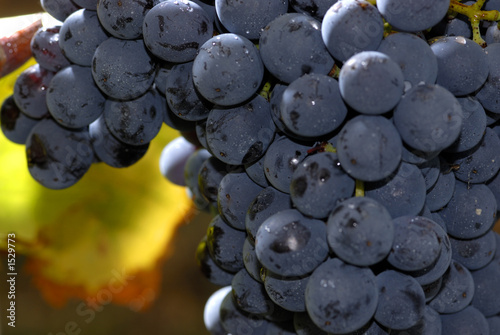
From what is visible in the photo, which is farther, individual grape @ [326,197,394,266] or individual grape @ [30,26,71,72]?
individual grape @ [30,26,71,72]

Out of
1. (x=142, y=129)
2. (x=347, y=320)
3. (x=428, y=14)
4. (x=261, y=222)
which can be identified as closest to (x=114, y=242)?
(x=142, y=129)

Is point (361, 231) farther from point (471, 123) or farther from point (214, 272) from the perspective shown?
point (214, 272)

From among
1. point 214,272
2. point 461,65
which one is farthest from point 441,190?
point 214,272

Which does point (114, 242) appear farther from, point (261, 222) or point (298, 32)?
point (298, 32)

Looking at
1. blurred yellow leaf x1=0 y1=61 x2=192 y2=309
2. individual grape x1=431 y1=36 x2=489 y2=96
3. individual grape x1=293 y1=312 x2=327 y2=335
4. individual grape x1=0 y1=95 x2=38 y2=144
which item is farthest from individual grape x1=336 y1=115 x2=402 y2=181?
blurred yellow leaf x1=0 y1=61 x2=192 y2=309

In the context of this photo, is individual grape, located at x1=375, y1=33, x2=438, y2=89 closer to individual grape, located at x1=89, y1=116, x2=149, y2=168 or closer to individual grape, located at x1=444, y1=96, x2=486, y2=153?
individual grape, located at x1=444, y1=96, x2=486, y2=153

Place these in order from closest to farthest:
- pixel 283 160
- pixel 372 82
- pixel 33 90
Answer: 1. pixel 372 82
2. pixel 283 160
3. pixel 33 90

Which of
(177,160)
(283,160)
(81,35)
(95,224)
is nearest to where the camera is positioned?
(283,160)
